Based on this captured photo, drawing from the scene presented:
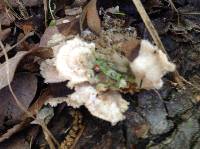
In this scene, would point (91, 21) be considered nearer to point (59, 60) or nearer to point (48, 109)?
point (59, 60)

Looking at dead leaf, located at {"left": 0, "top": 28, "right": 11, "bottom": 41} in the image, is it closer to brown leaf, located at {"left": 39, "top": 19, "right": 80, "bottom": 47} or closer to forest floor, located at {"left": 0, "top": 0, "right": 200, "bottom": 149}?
forest floor, located at {"left": 0, "top": 0, "right": 200, "bottom": 149}

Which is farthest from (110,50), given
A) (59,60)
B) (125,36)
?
(59,60)

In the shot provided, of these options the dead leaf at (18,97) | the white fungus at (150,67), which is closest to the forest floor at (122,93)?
the dead leaf at (18,97)

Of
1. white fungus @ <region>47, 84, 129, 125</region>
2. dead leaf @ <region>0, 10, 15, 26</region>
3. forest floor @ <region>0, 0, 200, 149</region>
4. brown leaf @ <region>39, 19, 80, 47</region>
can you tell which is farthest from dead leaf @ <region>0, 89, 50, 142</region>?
dead leaf @ <region>0, 10, 15, 26</region>

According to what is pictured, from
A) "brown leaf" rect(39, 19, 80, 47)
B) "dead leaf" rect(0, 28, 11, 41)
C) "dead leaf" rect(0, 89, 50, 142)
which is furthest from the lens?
"dead leaf" rect(0, 28, 11, 41)

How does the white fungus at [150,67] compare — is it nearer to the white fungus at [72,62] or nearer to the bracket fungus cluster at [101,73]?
the bracket fungus cluster at [101,73]

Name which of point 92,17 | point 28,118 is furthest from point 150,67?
point 28,118

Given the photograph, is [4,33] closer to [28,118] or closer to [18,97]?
[18,97]
